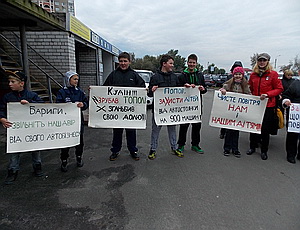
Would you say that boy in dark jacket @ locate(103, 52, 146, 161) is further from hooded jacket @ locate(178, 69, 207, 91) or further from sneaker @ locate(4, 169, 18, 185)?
sneaker @ locate(4, 169, 18, 185)

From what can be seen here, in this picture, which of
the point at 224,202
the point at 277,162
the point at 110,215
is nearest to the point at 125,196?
the point at 110,215

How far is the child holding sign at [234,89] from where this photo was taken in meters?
4.02

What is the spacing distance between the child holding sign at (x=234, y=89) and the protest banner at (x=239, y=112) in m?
0.15

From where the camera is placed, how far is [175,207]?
2541 mm

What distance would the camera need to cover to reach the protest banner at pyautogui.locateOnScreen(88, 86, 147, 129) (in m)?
3.71

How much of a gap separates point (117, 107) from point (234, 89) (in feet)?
7.99

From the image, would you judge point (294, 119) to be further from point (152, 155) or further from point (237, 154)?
point (152, 155)

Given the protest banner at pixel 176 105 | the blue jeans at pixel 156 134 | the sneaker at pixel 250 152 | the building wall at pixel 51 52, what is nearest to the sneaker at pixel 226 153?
the sneaker at pixel 250 152

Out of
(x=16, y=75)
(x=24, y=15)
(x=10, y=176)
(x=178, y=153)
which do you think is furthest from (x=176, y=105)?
(x=24, y=15)

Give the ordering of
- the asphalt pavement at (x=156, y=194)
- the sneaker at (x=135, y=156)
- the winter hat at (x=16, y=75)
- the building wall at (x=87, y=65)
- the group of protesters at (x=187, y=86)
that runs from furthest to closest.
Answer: the building wall at (x=87, y=65), the sneaker at (x=135, y=156), the group of protesters at (x=187, y=86), the winter hat at (x=16, y=75), the asphalt pavement at (x=156, y=194)

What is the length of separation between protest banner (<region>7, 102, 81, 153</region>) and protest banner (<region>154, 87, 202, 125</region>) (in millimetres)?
1509

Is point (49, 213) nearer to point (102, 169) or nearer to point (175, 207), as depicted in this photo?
point (102, 169)

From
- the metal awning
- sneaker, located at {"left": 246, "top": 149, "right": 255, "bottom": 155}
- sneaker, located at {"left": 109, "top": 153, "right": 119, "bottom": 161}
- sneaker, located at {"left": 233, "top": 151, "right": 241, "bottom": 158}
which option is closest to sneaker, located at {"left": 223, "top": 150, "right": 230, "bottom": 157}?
sneaker, located at {"left": 233, "top": 151, "right": 241, "bottom": 158}

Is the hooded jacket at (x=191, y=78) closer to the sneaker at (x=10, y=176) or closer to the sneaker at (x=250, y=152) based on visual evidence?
the sneaker at (x=250, y=152)
